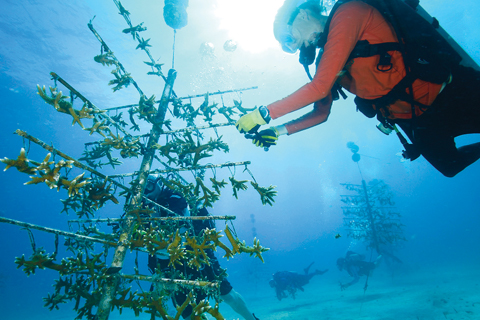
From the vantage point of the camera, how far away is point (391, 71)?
253 centimetres

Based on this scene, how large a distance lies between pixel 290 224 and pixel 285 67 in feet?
324

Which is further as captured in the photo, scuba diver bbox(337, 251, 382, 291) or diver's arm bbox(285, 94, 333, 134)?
scuba diver bbox(337, 251, 382, 291)

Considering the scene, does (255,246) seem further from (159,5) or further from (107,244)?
(159,5)

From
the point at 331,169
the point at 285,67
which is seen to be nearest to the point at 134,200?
the point at 285,67

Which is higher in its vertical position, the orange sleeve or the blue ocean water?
the blue ocean water

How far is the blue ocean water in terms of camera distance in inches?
880

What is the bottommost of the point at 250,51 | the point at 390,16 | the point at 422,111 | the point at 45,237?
the point at 422,111

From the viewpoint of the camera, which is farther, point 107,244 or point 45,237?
point 45,237

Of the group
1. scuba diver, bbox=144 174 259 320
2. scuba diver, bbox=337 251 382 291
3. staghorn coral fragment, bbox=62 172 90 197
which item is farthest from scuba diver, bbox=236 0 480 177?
scuba diver, bbox=337 251 382 291

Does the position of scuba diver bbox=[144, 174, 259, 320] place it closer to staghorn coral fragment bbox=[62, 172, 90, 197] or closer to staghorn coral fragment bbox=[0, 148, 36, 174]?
staghorn coral fragment bbox=[62, 172, 90, 197]

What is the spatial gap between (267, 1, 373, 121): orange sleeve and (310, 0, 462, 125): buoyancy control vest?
0.53 feet

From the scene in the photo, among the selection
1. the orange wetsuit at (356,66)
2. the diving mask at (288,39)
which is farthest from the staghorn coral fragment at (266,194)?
the diving mask at (288,39)

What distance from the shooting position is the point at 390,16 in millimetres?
2330

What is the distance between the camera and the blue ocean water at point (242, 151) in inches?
880
